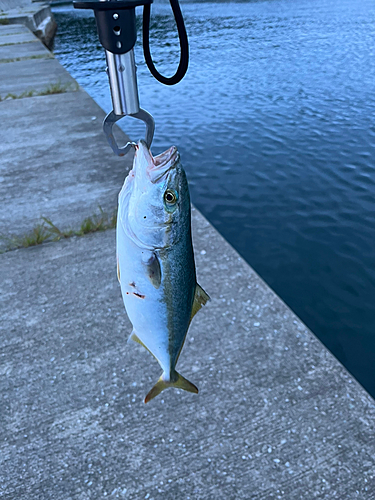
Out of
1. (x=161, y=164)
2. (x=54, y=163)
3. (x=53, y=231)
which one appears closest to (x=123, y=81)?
(x=161, y=164)

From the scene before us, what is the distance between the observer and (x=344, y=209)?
7000mm

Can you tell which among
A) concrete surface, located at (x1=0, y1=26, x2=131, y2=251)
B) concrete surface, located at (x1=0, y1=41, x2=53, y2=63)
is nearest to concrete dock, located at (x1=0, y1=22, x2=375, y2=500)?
concrete surface, located at (x1=0, y1=26, x2=131, y2=251)

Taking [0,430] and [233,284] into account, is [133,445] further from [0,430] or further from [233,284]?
[233,284]

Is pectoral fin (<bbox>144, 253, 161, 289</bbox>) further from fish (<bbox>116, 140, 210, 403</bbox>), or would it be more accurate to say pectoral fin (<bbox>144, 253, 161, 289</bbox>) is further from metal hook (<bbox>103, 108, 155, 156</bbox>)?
metal hook (<bbox>103, 108, 155, 156</bbox>)

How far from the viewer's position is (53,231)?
178 inches

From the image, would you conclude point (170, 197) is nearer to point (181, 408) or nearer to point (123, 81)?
point (123, 81)

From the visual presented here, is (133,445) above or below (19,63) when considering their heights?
below

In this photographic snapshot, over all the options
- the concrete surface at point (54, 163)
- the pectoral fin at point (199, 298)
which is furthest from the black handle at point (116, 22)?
the concrete surface at point (54, 163)

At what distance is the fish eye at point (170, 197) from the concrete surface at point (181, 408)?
182cm

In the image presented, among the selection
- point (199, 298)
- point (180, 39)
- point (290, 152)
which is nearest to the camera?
point (180, 39)

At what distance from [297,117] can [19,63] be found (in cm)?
852

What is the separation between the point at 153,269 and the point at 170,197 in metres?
0.29

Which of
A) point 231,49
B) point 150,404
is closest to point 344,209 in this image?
point 150,404

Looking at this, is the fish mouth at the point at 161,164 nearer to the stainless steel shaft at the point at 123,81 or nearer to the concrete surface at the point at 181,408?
the stainless steel shaft at the point at 123,81
